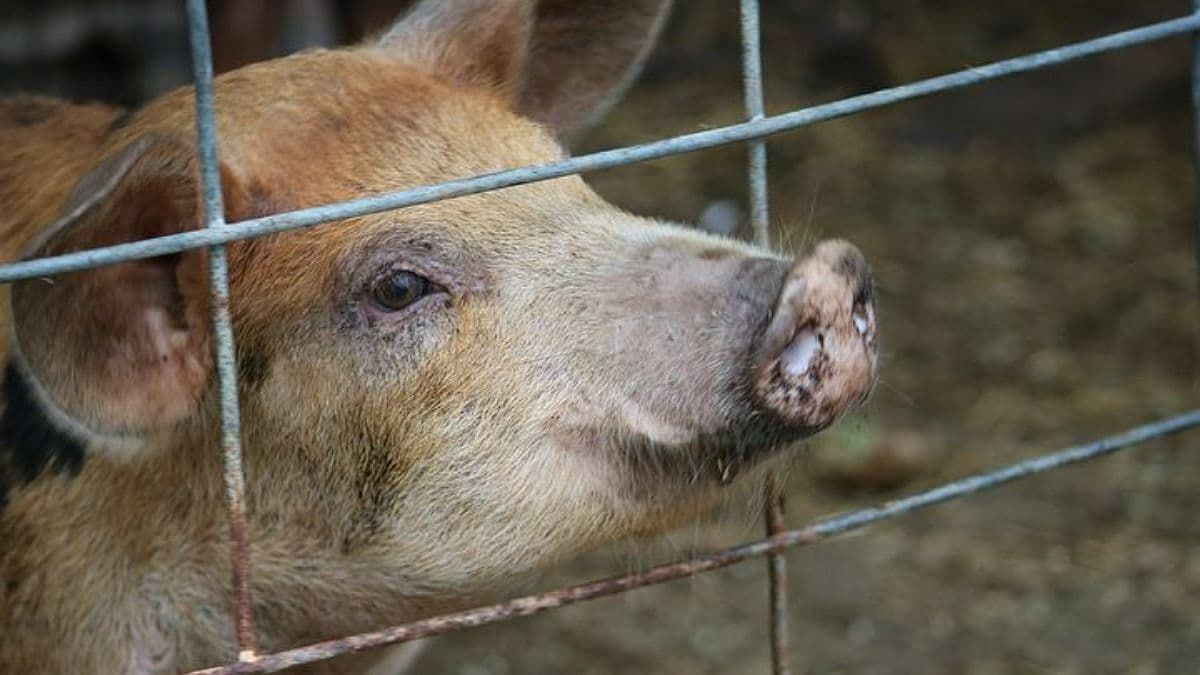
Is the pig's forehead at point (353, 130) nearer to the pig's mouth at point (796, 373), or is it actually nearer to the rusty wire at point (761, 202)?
the rusty wire at point (761, 202)

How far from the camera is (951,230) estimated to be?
689 cm

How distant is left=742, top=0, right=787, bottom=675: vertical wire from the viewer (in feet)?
8.71

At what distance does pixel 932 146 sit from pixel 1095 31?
42.7 inches

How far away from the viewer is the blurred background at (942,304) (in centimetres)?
458

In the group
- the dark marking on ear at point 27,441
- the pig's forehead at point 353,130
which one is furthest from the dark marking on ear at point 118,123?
the dark marking on ear at point 27,441

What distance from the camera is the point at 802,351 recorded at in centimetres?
233

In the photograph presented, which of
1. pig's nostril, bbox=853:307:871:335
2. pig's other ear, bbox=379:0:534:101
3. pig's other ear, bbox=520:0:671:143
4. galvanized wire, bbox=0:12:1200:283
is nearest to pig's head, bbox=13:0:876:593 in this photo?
pig's nostril, bbox=853:307:871:335

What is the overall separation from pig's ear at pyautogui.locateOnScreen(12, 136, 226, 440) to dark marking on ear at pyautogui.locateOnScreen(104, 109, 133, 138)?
0.48 m

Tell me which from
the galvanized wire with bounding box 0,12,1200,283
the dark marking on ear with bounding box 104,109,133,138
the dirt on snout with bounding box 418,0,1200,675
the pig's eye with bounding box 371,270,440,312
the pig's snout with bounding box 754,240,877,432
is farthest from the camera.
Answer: the dirt on snout with bounding box 418,0,1200,675

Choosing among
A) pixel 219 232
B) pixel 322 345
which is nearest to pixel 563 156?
pixel 322 345

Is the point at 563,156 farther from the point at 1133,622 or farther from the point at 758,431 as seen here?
the point at 1133,622

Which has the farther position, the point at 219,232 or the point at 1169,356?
the point at 1169,356

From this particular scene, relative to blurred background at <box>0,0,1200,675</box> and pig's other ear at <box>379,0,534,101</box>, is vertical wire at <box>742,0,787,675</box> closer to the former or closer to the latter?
blurred background at <box>0,0,1200,675</box>

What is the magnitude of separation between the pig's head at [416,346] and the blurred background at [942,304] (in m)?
0.22
